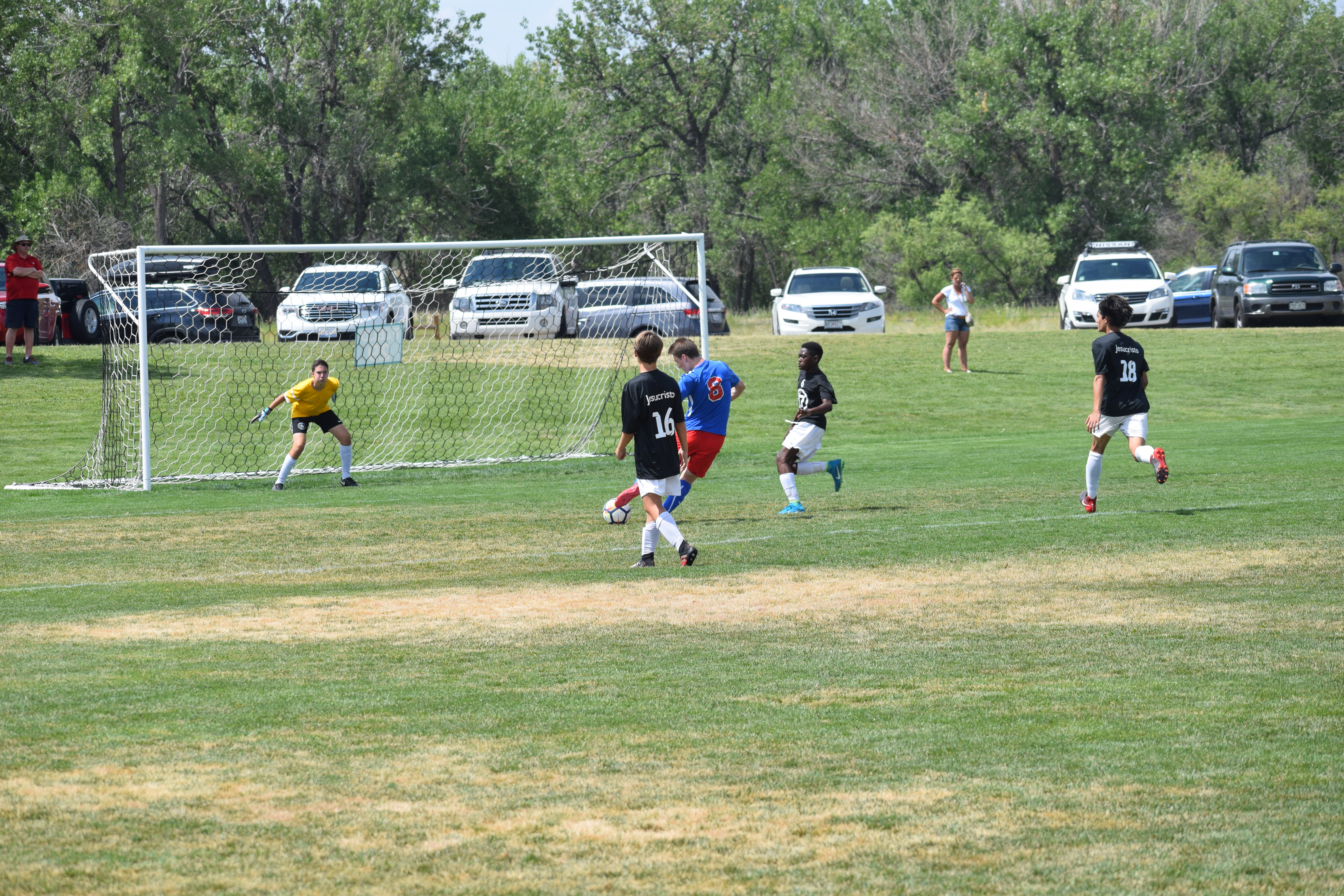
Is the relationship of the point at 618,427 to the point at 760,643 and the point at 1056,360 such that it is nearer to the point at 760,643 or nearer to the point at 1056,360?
the point at 1056,360

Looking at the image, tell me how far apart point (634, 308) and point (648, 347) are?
14392 mm

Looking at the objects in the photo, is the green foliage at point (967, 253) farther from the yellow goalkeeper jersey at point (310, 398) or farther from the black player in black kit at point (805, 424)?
the black player in black kit at point (805, 424)

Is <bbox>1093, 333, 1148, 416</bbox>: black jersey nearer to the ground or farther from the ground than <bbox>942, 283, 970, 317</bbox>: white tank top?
nearer to the ground

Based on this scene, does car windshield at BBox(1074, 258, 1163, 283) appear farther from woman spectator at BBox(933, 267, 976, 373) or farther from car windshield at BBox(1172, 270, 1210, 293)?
woman spectator at BBox(933, 267, 976, 373)

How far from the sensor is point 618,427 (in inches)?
851

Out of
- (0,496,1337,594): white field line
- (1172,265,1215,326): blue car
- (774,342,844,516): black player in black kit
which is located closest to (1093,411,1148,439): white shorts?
(0,496,1337,594): white field line

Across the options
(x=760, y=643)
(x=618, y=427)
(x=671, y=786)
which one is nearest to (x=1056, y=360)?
(x=618, y=427)

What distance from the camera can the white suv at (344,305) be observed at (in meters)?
21.9

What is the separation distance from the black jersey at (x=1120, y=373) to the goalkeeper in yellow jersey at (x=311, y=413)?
8.31 metres

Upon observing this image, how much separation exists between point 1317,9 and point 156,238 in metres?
40.9

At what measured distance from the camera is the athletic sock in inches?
454

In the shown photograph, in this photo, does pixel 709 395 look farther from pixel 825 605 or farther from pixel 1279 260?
pixel 1279 260

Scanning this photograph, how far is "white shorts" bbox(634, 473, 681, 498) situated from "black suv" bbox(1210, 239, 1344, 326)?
24768mm

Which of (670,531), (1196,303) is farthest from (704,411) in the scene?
(1196,303)
